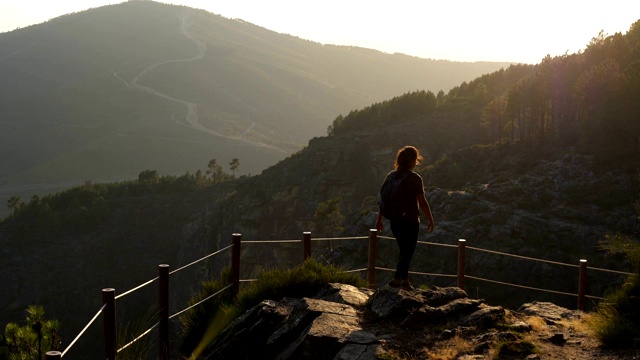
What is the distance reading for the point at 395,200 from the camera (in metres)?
8.60

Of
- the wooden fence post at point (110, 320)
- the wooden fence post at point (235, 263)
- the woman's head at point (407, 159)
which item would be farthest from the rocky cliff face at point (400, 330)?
the woman's head at point (407, 159)

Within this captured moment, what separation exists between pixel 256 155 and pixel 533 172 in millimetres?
138271

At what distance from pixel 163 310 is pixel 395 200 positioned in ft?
11.9

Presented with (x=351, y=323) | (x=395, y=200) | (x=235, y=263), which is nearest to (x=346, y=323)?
(x=351, y=323)

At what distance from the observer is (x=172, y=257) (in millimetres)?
81750

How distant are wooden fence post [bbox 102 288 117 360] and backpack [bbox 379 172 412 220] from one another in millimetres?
3970

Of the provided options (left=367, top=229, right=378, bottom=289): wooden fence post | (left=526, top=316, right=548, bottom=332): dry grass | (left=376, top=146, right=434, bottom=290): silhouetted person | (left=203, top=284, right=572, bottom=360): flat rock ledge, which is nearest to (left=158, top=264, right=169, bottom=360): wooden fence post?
(left=203, top=284, right=572, bottom=360): flat rock ledge

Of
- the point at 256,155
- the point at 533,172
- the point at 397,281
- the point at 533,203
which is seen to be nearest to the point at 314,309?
the point at 397,281

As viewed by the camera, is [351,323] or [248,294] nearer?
[351,323]

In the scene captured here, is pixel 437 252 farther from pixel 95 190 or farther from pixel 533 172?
pixel 95 190

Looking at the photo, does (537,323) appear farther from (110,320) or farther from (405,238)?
(110,320)

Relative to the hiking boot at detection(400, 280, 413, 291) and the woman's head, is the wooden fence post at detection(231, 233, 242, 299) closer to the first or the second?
the hiking boot at detection(400, 280, 413, 291)

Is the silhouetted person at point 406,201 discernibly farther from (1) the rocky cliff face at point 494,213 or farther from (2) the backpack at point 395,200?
(1) the rocky cliff face at point 494,213

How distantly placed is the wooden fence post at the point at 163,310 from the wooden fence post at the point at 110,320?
1329mm
